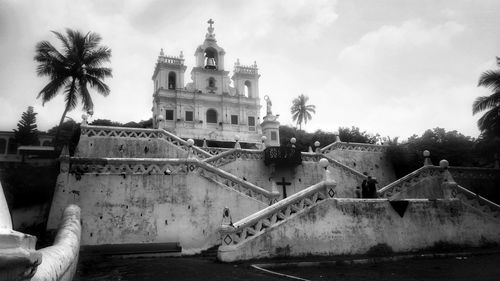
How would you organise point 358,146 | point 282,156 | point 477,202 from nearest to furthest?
1. point 477,202
2. point 282,156
3. point 358,146

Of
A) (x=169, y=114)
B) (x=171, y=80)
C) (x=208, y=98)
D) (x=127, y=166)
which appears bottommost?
(x=127, y=166)

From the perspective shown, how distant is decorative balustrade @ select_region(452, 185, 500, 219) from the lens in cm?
1377

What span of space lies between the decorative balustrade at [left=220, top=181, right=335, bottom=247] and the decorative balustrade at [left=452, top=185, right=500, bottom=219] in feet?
19.2

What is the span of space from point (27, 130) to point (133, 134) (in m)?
20.9

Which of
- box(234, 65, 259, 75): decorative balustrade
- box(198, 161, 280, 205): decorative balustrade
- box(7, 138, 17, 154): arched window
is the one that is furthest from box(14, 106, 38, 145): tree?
box(198, 161, 280, 205): decorative balustrade

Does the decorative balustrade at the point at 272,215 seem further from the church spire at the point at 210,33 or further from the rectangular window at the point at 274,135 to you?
the church spire at the point at 210,33

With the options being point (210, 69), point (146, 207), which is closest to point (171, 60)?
point (210, 69)

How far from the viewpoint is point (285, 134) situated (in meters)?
50.3

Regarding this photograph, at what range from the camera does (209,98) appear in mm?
42781

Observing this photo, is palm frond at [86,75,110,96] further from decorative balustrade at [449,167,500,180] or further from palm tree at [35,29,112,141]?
decorative balustrade at [449,167,500,180]

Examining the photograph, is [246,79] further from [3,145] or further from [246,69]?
[3,145]

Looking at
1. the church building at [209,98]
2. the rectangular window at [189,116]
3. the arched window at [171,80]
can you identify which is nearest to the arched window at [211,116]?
the church building at [209,98]

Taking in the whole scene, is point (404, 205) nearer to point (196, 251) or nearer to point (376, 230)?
point (376, 230)

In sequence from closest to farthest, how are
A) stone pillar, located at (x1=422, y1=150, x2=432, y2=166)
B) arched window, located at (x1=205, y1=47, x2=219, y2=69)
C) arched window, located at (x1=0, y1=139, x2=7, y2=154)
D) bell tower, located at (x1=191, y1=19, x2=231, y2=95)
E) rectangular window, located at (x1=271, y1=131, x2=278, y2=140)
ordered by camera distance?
1. stone pillar, located at (x1=422, y1=150, x2=432, y2=166)
2. rectangular window, located at (x1=271, y1=131, x2=278, y2=140)
3. arched window, located at (x1=0, y1=139, x2=7, y2=154)
4. bell tower, located at (x1=191, y1=19, x2=231, y2=95)
5. arched window, located at (x1=205, y1=47, x2=219, y2=69)
